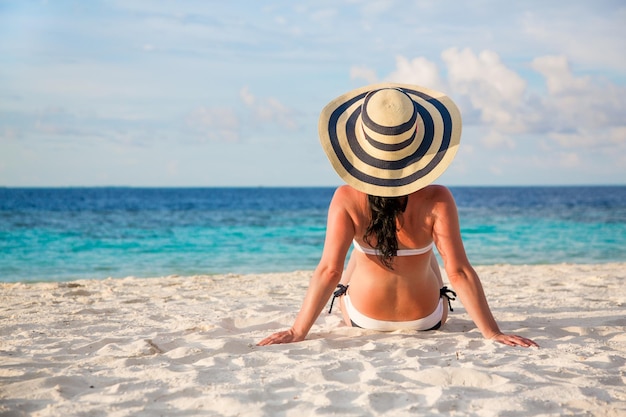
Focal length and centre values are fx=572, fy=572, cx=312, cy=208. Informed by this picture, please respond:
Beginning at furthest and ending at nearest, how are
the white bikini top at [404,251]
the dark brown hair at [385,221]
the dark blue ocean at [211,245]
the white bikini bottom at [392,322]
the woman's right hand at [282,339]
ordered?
the dark blue ocean at [211,245], the white bikini bottom at [392,322], the woman's right hand at [282,339], the white bikini top at [404,251], the dark brown hair at [385,221]

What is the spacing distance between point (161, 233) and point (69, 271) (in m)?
7.31

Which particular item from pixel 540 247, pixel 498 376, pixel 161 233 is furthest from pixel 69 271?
pixel 540 247

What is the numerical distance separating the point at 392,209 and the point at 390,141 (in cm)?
41

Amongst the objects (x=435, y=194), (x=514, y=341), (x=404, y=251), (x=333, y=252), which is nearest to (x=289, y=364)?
(x=333, y=252)

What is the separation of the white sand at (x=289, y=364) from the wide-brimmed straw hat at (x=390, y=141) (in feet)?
3.24

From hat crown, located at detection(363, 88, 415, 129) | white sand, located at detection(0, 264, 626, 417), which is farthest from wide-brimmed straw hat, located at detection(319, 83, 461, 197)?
white sand, located at detection(0, 264, 626, 417)

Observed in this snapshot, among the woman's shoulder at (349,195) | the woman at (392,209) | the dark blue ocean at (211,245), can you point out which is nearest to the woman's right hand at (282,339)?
the woman at (392,209)

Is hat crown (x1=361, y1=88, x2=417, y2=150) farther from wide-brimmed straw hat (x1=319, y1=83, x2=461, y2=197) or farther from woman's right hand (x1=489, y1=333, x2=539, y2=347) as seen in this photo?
woman's right hand (x1=489, y1=333, x2=539, y2=347)

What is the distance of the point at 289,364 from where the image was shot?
3.03m

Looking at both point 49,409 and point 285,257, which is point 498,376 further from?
point 285,257

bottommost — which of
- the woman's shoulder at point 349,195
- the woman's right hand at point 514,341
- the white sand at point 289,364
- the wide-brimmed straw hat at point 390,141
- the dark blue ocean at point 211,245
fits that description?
the dark blue ocean at point 211,245

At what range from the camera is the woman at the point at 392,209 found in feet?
10.1

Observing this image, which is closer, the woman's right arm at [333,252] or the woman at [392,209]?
the woman at [392,209]

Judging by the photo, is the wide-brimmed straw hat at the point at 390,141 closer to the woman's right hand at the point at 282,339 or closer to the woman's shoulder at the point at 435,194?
the woman's shoulder at the point at 435,194
